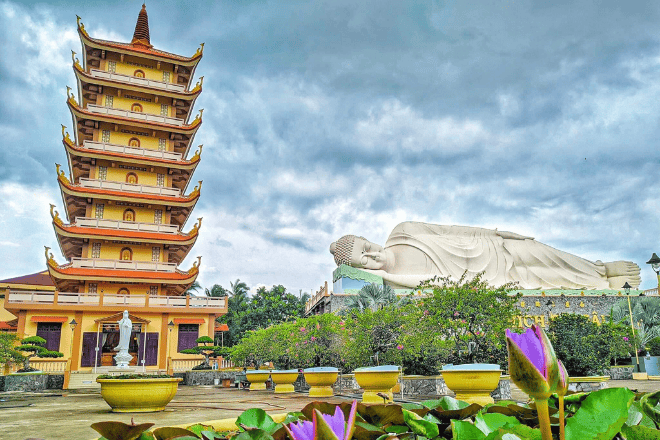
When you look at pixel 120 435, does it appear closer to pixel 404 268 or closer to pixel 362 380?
pixel 362 380

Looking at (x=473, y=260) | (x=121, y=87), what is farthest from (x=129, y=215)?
(x=473, y=260)

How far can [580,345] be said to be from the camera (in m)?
12.9

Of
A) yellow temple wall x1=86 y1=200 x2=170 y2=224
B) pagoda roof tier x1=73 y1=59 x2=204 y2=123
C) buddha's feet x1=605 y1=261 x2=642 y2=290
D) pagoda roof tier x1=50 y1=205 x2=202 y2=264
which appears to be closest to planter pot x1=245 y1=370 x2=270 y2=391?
pagoda roof tier x1=50 y1=205 x2=202 y2=264

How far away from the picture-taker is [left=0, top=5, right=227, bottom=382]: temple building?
20234 millimetres

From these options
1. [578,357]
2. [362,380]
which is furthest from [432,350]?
[362,380]

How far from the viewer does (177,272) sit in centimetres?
2259

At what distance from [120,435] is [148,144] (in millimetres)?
24575

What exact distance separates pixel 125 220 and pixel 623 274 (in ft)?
84.1

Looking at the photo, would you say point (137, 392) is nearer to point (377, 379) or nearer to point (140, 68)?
point (377, 379)

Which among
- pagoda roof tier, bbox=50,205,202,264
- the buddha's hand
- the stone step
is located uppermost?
the buddha's hand

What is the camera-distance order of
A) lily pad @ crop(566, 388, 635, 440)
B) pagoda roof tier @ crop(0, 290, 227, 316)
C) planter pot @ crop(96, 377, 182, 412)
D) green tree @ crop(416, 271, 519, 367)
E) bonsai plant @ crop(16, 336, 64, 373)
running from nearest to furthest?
lily pad @ crop(566, 388, 635, 440) → planter pot @ crop(96, 377, 182, 412) → green tree @ crop(416, 271, 519, 367) → bonsai plant @ crop(16, 336, 64, 373) → pagoda roof tier @ crop(0, 290, 227, 316)

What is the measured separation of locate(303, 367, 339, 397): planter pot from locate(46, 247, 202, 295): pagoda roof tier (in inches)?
496

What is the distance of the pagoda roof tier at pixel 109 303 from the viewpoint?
19672 mm

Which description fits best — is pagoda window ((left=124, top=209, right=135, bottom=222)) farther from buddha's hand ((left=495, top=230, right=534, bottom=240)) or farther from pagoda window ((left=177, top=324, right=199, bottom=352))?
buddha's hand ((left=495, top=230, right=534, bottom=240))
